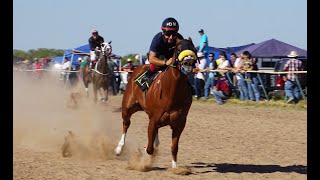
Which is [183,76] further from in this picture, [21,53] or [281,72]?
[21,53]

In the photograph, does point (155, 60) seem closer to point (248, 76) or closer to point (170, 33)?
point (170, 33)

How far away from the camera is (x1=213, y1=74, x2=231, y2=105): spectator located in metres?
24.4

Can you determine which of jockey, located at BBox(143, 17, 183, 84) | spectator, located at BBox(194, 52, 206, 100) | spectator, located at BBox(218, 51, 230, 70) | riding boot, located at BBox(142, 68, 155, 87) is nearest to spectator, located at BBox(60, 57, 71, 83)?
spectator, located at BBox(194, 52, 206, 100)

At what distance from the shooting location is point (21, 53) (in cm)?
10769

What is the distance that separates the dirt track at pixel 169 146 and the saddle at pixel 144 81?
1.18m

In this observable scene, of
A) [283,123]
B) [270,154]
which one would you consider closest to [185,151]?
[270,154]

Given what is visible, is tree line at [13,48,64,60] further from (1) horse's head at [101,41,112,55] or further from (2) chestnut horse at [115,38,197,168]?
(2) chestnut horse at [115,38,197,168]

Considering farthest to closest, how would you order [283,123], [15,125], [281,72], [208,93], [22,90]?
[22,90] → [208,93] → [281,72] → [283,123] → [15,125]

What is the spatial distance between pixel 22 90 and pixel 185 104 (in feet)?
63.3

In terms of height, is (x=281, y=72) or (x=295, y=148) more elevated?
(x=281, y=72)

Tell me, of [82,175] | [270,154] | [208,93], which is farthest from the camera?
[208,93]

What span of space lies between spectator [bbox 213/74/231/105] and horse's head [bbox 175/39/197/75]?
14168 millimetres

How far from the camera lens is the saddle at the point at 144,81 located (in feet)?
37.2
